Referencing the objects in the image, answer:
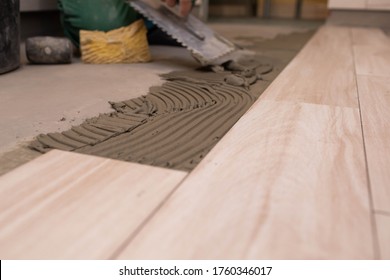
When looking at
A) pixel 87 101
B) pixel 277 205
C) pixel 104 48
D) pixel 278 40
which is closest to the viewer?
pixel 277 205

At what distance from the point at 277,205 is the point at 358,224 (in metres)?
0.13

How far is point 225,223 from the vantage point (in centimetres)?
58

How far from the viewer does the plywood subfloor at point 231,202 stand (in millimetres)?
531

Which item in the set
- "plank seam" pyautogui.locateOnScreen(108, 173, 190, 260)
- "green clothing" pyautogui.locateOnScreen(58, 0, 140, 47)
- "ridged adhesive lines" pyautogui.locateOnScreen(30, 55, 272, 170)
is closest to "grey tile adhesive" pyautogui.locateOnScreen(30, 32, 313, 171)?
"ridged adhesive lines" pyautogui.locateOnScreen(30, 55, 272, 170)

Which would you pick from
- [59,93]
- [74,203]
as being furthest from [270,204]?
[59,93]

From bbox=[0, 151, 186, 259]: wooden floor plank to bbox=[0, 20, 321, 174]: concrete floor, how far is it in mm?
99

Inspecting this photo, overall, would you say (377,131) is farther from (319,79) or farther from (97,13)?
(97,13)

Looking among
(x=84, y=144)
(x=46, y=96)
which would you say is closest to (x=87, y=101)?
(x=46, y=96)

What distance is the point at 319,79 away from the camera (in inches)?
59.6

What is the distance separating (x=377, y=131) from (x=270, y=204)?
20.0 inches

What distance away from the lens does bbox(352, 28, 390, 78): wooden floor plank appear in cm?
172

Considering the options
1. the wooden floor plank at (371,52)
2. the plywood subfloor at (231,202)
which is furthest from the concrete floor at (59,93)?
the wooden floor plank at (371,52)
